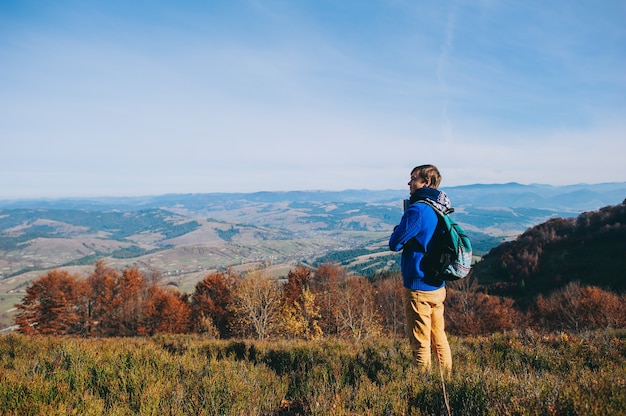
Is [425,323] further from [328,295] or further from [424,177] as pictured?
[328,295]

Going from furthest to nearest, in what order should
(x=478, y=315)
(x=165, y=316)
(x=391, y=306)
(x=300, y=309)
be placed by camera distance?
(x=391, y=306)
(x=478, y=315)
(x=165, y=316)
(x=300, y=309)

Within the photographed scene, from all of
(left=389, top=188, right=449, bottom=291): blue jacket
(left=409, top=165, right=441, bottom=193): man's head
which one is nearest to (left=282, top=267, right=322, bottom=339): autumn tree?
(left=389, top=188, right=449, bottom=291): blue jacket

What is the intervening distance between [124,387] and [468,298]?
1997 inches

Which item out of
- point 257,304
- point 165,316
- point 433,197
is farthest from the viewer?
point 165,316

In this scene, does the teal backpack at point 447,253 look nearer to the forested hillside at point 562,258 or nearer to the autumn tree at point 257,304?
the autumn tree at point 257,304

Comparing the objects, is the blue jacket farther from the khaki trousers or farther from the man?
the khaki trousers

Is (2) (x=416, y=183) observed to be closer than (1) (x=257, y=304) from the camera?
Yes

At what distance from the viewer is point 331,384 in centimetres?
479

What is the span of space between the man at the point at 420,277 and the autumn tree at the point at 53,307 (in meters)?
43.7

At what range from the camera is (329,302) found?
39.1 m

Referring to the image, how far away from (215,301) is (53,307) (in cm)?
1810

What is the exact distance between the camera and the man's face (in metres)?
4.84

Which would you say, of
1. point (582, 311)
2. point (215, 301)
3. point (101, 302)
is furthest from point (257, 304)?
point (582, 311)

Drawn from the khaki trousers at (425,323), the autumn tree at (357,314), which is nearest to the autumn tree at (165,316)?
the autumn tree at (357,314)
